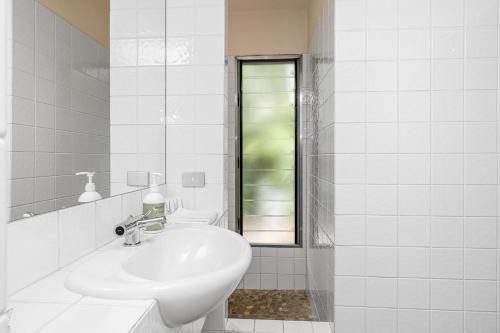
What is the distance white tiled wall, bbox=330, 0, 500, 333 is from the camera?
1618 mm

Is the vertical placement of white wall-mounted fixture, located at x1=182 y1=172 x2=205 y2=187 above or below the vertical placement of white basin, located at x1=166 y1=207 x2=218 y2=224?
above

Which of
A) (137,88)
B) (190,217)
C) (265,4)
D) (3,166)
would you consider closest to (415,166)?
(190,217)

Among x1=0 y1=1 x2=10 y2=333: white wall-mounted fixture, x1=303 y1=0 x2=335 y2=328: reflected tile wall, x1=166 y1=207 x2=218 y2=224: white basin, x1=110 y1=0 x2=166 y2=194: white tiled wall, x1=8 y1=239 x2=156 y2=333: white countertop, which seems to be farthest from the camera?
x1=303 y1=0 x2=335 y2=328: reflected tile wall

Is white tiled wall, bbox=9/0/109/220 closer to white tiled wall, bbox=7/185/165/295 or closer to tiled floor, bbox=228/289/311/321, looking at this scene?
white tiled wall, bbox=7/185/165/295

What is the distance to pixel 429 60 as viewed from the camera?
1630mm

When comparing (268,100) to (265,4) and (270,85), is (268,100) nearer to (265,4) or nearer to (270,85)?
(270,85)

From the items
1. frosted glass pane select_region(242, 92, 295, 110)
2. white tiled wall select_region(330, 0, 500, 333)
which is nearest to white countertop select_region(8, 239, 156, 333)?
white tiled wall select_region(330, 0, 500, 333)

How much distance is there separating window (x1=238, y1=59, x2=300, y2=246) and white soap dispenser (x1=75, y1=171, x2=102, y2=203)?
7.08ft

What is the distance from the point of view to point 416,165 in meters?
1.65

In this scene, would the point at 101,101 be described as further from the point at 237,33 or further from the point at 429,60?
the point at 237,33

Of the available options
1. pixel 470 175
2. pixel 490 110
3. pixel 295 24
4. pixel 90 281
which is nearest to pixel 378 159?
pixel 470 175

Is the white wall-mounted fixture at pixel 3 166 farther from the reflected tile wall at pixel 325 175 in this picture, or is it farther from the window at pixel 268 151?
the window at pixel 268 151

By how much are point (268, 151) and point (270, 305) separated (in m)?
1.38

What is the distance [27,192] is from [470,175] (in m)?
1.80
